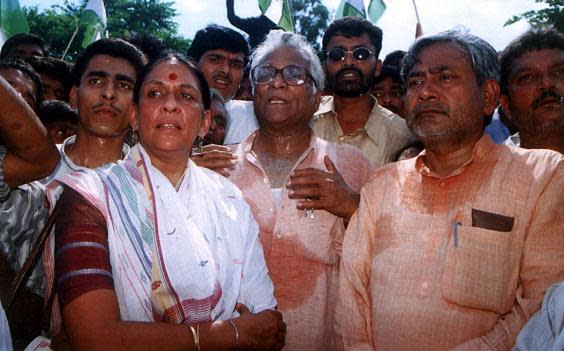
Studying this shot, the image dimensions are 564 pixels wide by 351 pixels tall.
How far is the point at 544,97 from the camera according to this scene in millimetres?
3531

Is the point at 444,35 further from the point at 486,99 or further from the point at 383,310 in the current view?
the point at 383,310

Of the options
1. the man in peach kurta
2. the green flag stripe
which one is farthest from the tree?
the man in peach kurta

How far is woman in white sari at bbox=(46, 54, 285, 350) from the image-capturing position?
82.6 inches

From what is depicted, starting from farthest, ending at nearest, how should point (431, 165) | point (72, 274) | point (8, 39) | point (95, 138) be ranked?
point (8, 39) → point (95, 138) → point (431, 165) → point (72, 274)

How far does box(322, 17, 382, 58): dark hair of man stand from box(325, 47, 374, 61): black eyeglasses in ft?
0.49

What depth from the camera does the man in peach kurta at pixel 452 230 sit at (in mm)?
2418

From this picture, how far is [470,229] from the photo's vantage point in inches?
98.5

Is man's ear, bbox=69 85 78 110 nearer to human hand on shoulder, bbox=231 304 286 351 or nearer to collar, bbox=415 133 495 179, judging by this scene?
human hand on shoulder, bbox=231 304 286 351

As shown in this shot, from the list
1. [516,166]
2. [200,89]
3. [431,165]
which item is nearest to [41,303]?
[200,89]

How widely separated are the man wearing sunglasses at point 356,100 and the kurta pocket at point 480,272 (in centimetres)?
196

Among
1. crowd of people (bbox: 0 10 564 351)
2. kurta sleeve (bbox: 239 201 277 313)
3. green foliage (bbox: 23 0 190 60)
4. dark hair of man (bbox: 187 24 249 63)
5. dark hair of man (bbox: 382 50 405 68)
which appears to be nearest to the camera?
crowd of people (bbox: 0 10 564 351)

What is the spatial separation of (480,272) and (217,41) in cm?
373

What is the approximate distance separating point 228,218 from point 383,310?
0.91 meters

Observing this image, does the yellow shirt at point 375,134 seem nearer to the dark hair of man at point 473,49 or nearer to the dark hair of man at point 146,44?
the dark hair of man at point 473,49
